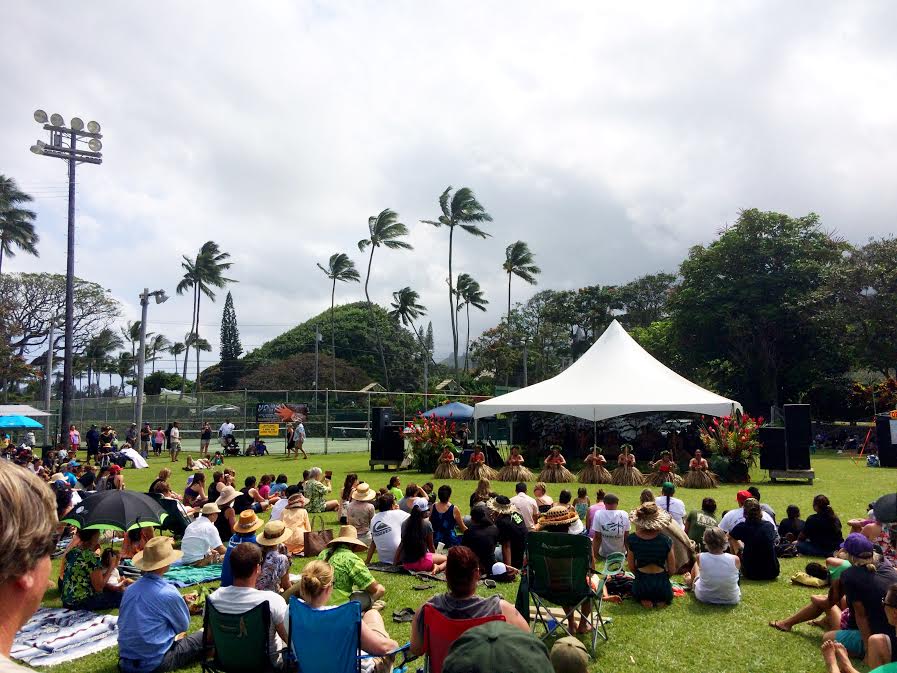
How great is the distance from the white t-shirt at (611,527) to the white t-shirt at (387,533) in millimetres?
2311

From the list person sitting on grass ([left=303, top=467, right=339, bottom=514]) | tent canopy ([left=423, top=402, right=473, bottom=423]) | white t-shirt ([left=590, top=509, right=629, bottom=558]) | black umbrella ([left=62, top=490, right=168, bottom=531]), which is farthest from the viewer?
tent canopy ([left=423, top=402, right=473, bottom=423])

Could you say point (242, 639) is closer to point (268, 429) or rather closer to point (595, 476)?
point (595, 476)

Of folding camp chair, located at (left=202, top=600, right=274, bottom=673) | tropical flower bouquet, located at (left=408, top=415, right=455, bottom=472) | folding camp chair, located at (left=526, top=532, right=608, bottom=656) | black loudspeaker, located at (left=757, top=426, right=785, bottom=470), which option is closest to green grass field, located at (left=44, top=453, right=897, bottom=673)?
folding camp chair, located at (left=526, top=532, right=608, bottom=656)

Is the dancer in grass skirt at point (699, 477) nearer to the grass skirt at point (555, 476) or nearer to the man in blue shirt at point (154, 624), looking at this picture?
the grass skirt at point (555, 476)

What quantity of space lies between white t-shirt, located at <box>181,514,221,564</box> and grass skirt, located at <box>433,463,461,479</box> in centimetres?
980

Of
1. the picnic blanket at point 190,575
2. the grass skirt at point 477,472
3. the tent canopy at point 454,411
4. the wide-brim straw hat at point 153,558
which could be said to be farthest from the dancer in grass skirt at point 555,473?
the wide-brim straw hat at point 153,558

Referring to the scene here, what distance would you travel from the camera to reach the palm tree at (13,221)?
41125 millimetres

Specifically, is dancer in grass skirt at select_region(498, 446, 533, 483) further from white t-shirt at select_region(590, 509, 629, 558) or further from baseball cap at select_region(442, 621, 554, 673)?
baseball cap at select_region(442, 621, 554, 673)

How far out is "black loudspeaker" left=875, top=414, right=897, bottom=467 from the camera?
753 inches

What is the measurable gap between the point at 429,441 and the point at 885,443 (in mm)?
13185

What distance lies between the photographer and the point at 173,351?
78750 mm

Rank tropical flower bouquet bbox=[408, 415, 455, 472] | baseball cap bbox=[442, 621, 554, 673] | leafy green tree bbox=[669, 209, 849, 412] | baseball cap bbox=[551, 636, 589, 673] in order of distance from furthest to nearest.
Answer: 1. leafy green tree bbox=[669, 209, 849, 412]
2. tropical flower bouquet bbox=[408, 415, 455, 472]
3. baseball cap bbox=[551, 636, 589, 673]
4. baseball cap bbox=[442, 621, 554, 673]

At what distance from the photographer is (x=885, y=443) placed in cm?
1927

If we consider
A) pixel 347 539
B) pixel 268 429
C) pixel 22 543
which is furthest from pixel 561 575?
pixel 268 429
